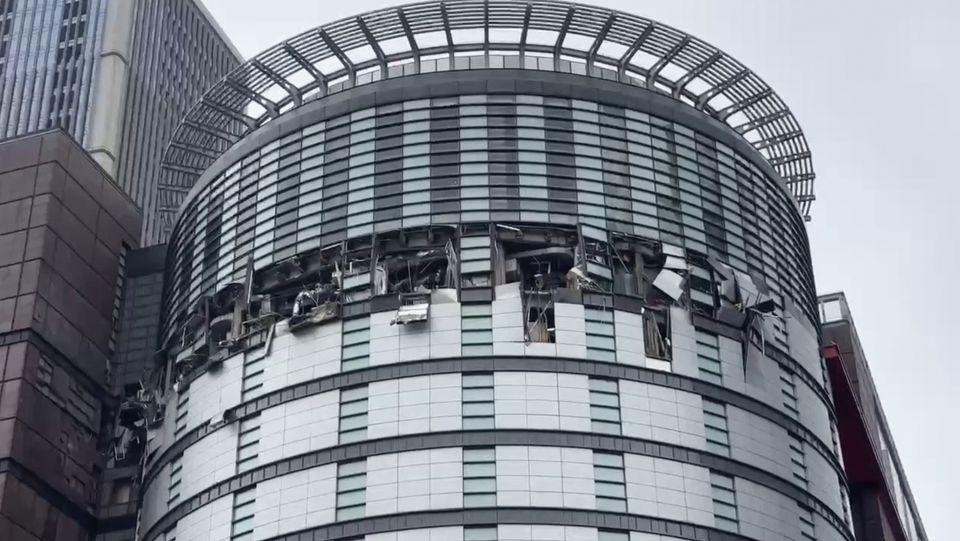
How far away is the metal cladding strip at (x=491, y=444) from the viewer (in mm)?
68875

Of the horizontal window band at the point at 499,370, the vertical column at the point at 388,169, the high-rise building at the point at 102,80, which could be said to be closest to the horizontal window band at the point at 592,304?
the horizontal window band at the point at 499,370

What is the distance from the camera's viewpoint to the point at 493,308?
2862 inches

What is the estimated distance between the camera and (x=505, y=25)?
3300 inches

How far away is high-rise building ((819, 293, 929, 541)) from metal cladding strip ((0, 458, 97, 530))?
42068mm

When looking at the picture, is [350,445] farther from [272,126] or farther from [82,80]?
[82,80]

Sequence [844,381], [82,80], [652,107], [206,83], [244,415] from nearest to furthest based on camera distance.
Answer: [244,415] < [652,107] < [844,381] < [82,80] < [206,83]

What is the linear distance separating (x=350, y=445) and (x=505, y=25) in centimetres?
2658

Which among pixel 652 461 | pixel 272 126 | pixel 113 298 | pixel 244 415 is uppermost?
pixel 272 126

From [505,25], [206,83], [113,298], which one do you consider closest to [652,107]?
[505,25]

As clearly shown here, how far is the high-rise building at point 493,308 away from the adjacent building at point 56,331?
11.8 ft

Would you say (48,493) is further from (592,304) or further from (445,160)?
(592,304)

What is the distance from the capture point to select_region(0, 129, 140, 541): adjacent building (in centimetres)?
7556

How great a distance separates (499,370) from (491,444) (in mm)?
3820

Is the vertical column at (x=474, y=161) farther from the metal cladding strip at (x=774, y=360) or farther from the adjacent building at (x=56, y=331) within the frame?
the adjacent building at (x=56, y=331)
